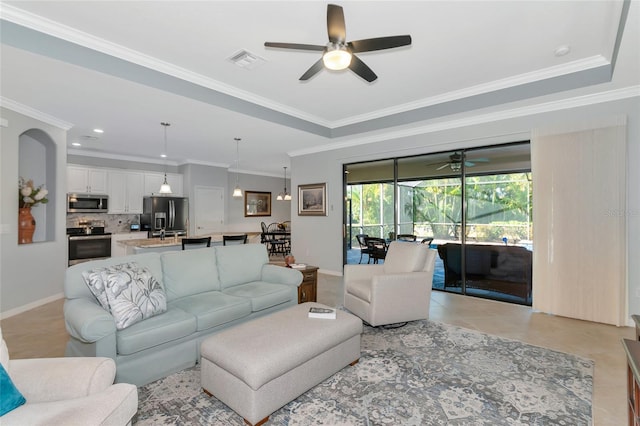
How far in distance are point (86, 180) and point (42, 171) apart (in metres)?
2.01

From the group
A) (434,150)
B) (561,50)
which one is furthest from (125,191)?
(561,50)

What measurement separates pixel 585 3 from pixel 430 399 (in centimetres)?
320

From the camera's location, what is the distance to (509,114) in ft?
14.0

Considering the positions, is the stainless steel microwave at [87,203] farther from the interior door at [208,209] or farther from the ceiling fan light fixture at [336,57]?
the ceiling fan light fixture at [336,57]

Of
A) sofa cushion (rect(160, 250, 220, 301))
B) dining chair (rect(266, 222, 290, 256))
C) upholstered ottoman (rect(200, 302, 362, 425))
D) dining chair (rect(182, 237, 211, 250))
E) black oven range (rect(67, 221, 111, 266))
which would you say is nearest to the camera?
upholstered ottoman (rect(200, 302, 362, 425))

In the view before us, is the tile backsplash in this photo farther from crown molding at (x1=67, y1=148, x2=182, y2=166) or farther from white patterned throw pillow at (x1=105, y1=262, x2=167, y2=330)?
white patterned throw pillow at (x1=105, y1=262, x2=167, y2=330)

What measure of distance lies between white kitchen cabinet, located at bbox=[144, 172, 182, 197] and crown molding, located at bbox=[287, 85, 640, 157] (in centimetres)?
453

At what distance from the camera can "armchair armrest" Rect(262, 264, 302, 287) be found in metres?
3.57

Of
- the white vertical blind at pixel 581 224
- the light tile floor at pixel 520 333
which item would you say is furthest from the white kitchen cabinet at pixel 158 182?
the white vertical blind at pixel 581 224

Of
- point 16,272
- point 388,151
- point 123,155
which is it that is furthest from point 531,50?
point 123,155

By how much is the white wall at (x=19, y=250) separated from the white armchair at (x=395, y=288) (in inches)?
167

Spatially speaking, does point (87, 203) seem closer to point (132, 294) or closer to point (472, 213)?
point (132, 294)

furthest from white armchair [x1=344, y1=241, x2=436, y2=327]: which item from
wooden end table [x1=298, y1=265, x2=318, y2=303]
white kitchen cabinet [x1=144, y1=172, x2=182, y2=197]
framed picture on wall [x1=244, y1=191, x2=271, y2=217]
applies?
framed picture on wall [x1=244, y1=191, x2=271, y2=217]

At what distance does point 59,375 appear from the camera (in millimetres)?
1450
